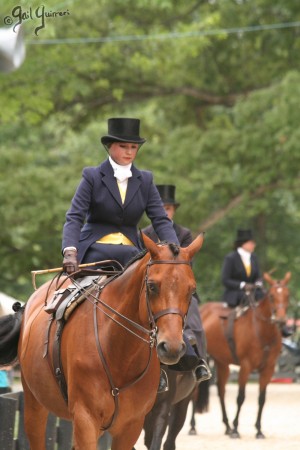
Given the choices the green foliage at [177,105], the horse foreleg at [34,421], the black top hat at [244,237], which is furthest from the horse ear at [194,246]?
the green foliage at [177,105]

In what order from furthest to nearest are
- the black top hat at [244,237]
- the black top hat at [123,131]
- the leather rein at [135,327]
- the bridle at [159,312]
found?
the black top hat at [244,237], the black top hat at [123,131], the leather rein at [135,327], the bridle at [159,312]

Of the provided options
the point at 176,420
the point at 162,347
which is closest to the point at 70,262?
the point at 162,347

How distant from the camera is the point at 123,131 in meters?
9.43

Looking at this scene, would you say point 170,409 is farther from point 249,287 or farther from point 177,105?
point 177,105

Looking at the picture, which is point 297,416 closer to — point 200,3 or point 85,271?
point 200,3

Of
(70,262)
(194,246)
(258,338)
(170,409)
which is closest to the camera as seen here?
(194,246)

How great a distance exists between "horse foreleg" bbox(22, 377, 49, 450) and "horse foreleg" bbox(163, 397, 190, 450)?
2186mm

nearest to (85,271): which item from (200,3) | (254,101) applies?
(254,101)

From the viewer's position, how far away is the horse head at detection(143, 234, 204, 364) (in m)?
7.58

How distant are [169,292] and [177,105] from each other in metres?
25.7

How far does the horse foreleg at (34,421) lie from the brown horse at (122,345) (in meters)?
1.00

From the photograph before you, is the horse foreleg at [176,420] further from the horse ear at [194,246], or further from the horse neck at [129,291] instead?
the horse ear at [194,246]

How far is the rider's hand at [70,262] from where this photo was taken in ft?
29.6

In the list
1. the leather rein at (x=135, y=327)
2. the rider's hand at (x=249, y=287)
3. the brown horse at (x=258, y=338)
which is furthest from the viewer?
the rider's hand at (x=249, y=287)
